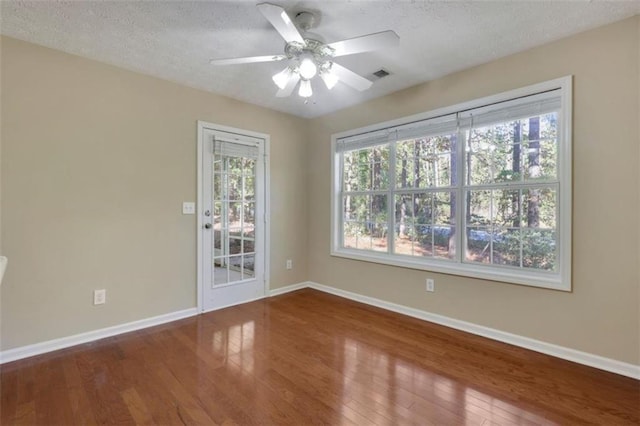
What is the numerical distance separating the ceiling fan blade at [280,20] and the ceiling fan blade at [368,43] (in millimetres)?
251

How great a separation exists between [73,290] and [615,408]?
12.9 feet

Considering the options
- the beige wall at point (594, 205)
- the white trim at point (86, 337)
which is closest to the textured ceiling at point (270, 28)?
the beige wall at point (594, 205)

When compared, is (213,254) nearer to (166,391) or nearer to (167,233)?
(167,233)

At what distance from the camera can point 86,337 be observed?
2.62 m

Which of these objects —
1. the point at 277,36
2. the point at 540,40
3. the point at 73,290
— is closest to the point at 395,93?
the point at 540,40

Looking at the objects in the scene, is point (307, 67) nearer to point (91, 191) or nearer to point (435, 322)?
point (91, 191)

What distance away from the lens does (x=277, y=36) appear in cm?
230

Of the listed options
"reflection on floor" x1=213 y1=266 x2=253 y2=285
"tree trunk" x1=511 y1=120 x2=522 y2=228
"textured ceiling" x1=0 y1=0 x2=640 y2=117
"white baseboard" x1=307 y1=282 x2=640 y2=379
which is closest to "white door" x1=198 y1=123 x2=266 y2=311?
"reflection on floor" x1=213 y1=266 x2=253 y2=285

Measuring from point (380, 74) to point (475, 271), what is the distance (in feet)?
6.84

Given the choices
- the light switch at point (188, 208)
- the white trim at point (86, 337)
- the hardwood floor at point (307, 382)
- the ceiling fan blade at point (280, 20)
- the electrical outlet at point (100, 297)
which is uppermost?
the ceiling fan blade at point (280, 20)

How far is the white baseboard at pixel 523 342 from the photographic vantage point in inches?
83.8

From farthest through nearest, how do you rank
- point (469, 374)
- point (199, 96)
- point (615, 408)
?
point (199, 96)
point (469, 374)
point (615, 408)

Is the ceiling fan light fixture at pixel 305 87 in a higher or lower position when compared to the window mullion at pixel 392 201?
higher

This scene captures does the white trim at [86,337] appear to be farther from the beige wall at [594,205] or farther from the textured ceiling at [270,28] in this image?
the beige wall at [594,205]
